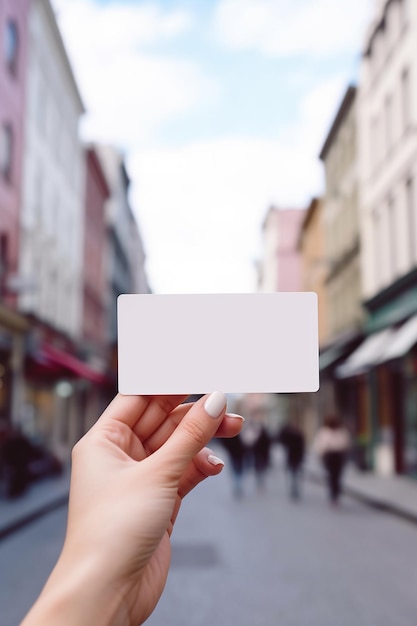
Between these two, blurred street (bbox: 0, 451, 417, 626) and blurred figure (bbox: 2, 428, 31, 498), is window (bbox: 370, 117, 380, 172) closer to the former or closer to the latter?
blurred street (bbox: 0, 451, 417, 626)

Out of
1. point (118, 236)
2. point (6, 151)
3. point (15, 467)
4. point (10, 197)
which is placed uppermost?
point (118, 236)

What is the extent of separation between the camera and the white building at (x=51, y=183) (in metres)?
30.0

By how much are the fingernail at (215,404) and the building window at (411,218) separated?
2338cm

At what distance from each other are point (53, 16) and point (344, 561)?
89.3 feet

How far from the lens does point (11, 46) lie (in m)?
27.8

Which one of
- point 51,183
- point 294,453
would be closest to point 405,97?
point 294,453

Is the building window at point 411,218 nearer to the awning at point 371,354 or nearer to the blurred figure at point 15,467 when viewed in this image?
the awning at point 371,354

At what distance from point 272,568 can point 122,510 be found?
30.1ft

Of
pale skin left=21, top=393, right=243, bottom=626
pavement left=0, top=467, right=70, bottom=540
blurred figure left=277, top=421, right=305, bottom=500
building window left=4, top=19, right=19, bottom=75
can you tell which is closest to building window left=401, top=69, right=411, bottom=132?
blurred figure left=277, top=421, right=305, bottom=500

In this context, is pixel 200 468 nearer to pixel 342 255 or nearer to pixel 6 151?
pixel 6 151

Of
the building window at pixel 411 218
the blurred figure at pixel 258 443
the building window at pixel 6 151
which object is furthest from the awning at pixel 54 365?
the building window at pixel 411 218

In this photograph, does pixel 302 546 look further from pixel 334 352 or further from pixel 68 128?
pixel 68 128

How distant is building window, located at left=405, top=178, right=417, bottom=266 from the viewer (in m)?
24.7

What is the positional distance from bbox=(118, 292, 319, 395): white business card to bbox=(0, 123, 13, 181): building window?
2518 centimetres
